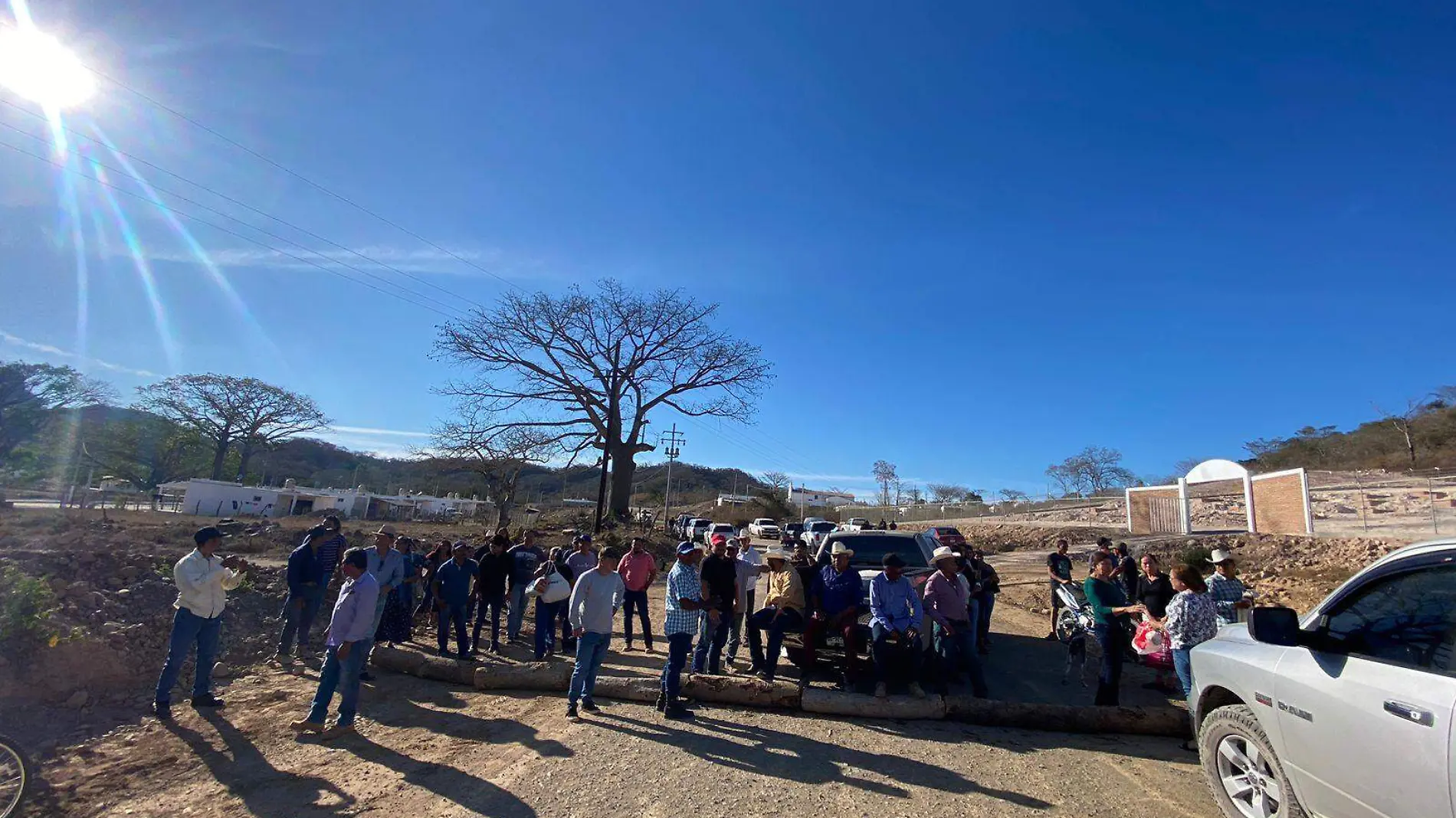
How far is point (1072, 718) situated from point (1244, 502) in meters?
28.6

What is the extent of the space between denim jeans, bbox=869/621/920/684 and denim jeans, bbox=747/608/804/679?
833 millimetres

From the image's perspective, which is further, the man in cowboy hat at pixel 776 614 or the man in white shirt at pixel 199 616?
the man in cowboy hat at pixel 776 614

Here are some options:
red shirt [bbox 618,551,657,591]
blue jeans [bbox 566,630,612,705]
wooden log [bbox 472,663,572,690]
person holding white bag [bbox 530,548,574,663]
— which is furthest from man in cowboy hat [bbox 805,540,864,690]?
person holding white bag [bbox 530,548,574,663]

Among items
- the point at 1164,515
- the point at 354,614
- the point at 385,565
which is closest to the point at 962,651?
the point at 354,614

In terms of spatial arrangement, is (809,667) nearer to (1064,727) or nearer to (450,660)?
(1064,727)

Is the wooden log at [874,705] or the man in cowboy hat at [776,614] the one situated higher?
the man in cowboy hat at [776,614]

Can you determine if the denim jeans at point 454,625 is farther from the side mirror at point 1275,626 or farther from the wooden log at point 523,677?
the side mirror at point 1275,626

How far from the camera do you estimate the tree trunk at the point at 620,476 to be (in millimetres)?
28641

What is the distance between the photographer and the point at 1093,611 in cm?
642

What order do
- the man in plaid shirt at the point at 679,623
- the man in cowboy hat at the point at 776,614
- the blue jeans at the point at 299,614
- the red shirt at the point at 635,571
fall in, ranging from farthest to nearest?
the red shirt at the point at 635,571 → the blue jeans at the point at 299,614 → the man in cowboy hat at the point at 776,614 → the man in plaid shirt at the point at 679,623

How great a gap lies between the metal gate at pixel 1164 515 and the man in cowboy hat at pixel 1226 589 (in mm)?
26325

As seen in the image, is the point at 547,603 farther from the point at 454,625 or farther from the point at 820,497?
the point at 820,497

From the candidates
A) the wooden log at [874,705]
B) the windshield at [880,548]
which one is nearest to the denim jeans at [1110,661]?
the wooden log at [874,705]

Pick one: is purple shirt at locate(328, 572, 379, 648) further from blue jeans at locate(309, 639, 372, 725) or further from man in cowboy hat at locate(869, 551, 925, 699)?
man in cowboy hat at locate(869, 551, 925, 699)
